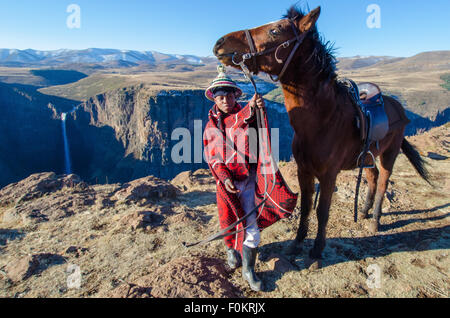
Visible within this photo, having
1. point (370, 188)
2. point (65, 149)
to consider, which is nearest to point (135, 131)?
point (65, 149)

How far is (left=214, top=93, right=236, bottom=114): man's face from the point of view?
8.46 feet

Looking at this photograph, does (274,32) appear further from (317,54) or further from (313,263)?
(313,263)

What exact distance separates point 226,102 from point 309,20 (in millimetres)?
1124

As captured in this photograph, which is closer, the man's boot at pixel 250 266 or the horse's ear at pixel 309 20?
the horse's ear at pixel 309 20

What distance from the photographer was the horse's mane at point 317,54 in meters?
2.36

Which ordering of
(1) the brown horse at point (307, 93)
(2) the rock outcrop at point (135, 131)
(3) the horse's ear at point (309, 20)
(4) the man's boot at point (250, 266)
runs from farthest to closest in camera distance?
(2) the rock outcrop at point (135, 131)
(4) the man's boot at point (250, 266)
(1) the brown horse at point (307, 93)
(3) the horse's ear at point (309, 20)

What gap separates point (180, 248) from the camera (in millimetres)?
3361

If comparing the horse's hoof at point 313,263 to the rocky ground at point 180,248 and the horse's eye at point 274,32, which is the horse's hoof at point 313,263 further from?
the horse's eye at point 274,32

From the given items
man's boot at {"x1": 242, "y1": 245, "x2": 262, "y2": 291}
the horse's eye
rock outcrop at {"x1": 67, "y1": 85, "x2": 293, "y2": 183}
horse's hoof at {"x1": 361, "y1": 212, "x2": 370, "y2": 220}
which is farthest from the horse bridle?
rock outcrop at {"x1": 67, "y1": 85, "x2": 293, "y2": 183}

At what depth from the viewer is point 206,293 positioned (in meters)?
2.32

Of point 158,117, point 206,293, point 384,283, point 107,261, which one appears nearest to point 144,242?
point 107,261

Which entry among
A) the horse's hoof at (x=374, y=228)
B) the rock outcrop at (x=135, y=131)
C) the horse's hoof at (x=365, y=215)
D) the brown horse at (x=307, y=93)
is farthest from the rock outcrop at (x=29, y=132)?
the horse's hoof at (x=374, y=228)

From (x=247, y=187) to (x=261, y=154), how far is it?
0.46 meters

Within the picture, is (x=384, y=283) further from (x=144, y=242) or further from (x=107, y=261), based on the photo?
(x=107, y=261)
